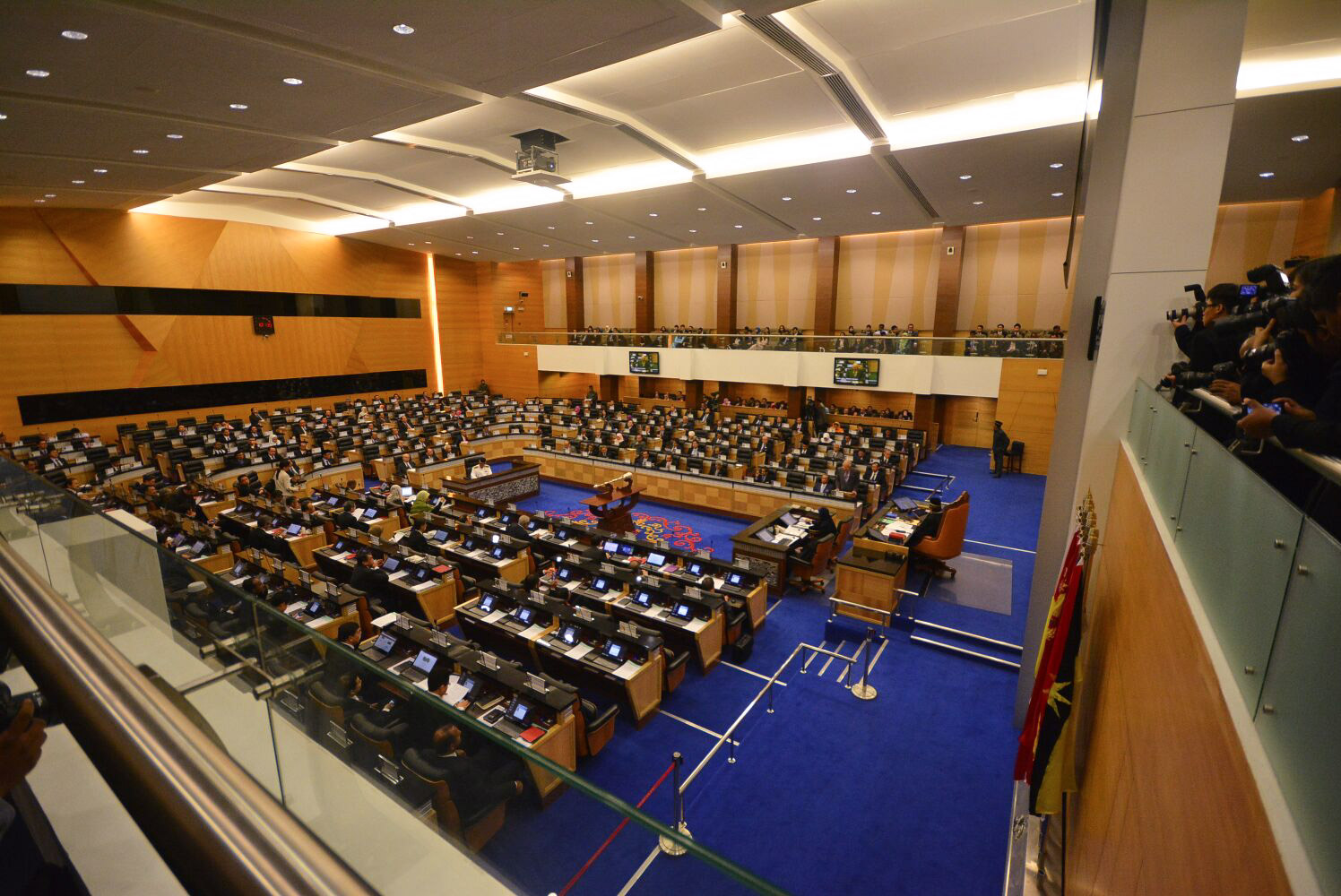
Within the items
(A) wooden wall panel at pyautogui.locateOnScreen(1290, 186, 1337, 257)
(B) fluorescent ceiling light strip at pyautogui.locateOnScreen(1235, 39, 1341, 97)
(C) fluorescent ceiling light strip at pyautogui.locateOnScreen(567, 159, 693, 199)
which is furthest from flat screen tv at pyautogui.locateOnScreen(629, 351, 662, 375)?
(A) wooden wall panel at pyautogui.locateOnScreen(1290, 186, 1337, 257)

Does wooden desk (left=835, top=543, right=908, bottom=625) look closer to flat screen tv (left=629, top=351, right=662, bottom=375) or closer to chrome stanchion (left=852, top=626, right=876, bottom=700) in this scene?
chrome stanchion (left=852, top=626, right=876, bottom=700)

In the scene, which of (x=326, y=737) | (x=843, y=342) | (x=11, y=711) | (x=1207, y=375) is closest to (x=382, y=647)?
(x=11, y=711)

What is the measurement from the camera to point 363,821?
116 cm

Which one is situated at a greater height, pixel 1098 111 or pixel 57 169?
pixel 57 169

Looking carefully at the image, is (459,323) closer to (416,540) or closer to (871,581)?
(416,540)

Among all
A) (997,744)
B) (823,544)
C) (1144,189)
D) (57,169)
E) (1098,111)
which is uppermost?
(57,169)

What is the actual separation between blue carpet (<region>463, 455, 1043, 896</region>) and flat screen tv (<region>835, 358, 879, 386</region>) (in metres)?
11.1

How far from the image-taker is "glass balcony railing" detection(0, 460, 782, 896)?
1.01m

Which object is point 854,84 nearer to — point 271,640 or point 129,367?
point 271,640

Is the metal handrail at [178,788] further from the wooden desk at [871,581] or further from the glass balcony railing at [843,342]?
the glass balcony railing at [843,342]

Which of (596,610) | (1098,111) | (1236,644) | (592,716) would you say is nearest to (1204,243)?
(1098,111)

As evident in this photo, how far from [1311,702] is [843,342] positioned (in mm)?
19253

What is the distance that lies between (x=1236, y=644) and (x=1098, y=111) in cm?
537

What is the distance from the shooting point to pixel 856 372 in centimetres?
1928
